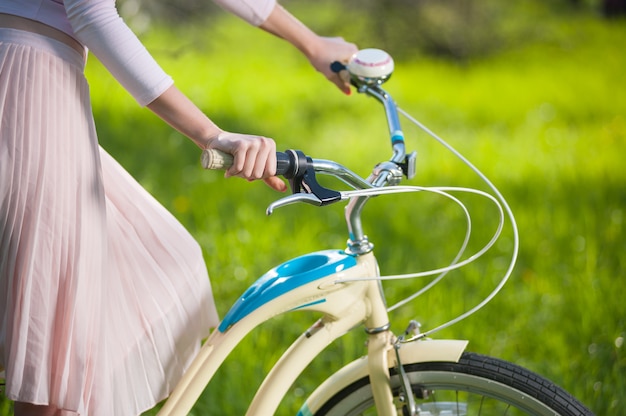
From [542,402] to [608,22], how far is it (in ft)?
22.7

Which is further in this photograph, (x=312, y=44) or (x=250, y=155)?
(x=312, y=44)

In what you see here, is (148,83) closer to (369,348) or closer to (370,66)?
(370,66)

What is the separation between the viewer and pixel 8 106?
4.59 ft

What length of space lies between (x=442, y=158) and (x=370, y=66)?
288cm

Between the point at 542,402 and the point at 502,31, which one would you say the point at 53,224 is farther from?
the point at 502,31

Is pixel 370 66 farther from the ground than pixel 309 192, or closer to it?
farther from the ground

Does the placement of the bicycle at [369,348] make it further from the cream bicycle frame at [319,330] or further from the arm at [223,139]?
the arm at [223,139]

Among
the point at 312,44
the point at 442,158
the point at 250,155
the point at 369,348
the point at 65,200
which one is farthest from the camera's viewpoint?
the point at 442,158

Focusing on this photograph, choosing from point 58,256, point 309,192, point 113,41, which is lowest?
point 58,256

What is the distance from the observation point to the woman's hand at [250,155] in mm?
1289

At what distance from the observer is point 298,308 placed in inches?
59.2

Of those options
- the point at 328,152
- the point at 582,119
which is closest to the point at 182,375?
the point at 328,152

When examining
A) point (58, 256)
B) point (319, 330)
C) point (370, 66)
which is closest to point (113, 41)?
point (58, 256)

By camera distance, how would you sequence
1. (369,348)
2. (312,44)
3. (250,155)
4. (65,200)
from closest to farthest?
(250,155) → (65,200) → (369,348) → (312,44)
